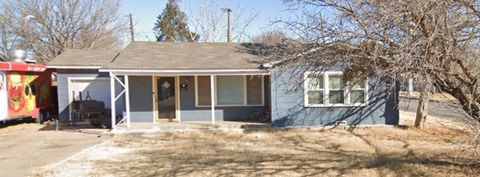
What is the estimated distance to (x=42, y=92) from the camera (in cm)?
1716

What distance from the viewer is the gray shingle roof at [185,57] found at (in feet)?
42.7

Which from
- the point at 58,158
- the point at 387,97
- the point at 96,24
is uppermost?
the point at 96,24

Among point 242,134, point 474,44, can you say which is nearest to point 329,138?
point 242,134

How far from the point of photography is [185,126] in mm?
13227

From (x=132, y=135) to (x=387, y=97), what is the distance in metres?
8.84

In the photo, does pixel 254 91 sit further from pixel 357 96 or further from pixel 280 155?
pixel 280 155

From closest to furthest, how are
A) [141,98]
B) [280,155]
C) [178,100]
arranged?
1. [280,155]
2. [141,98]
3. [178,100]

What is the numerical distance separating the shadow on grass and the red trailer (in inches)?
274

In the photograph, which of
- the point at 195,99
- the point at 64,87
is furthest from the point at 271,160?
the point at 64,87

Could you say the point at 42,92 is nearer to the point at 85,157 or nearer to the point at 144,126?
the point at 144,126

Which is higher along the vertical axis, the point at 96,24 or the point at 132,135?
the point at 96,24

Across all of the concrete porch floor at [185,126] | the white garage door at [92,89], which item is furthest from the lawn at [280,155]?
the white garage door at [92,89]

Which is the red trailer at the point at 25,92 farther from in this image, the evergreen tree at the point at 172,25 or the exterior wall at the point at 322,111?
the evergreen tree at the point at 172,25

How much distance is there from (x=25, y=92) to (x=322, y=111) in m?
12.1
